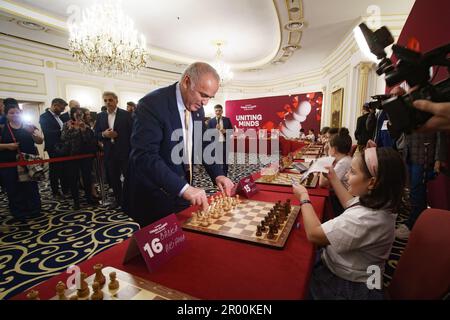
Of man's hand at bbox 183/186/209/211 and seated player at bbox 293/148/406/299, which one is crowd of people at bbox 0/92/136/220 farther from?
seated player at bbox 293/148/406/299

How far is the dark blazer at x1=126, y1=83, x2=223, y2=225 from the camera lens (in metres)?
1.33

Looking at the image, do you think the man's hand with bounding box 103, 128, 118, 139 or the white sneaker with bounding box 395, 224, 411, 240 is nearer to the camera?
the white sneaker with bounding box 395, 224, 411, 240

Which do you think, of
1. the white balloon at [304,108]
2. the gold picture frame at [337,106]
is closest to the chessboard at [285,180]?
the gold picture frame at [337,106]

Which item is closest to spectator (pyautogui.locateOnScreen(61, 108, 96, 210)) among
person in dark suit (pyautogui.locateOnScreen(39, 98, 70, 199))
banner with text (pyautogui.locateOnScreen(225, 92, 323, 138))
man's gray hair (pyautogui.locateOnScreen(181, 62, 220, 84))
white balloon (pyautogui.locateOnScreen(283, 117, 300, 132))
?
person in dark suit (pyautogui.locateOnScreen(39, 98, 70, 199))

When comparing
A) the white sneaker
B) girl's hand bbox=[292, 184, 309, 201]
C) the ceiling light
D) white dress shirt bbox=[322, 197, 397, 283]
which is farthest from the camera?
the ceiling light

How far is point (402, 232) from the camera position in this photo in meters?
2.85

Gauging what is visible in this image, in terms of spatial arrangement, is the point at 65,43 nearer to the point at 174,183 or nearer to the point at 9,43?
the point at 9,43

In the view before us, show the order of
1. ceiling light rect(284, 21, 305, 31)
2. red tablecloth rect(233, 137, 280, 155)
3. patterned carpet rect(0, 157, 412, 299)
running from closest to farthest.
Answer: patterned carpet rect(0, 157, 412, 299), ceiling light rect(284, 21, 305, 31), red tablecloth rect(233, 137, 280, 155)

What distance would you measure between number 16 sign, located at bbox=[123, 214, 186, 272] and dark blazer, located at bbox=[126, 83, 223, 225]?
13.2 inches

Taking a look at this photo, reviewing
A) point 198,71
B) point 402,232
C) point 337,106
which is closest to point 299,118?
point 337,106

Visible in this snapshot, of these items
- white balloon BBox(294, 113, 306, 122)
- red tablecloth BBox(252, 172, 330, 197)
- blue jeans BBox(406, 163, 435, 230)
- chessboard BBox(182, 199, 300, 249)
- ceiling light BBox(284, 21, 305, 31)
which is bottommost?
blue jeans BBox(406, 163, 435, 230)

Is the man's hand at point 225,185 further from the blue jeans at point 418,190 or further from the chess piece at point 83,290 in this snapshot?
the blue jeans at point 418,190

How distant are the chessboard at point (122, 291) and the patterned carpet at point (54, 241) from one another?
177 cm

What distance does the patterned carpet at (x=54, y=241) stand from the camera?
7.04 feet
